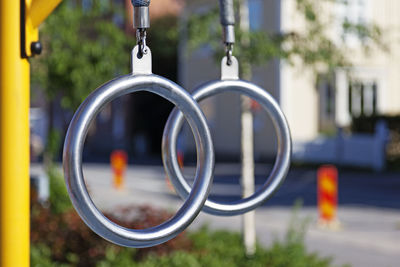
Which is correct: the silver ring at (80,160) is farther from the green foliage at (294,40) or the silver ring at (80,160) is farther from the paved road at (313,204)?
the paved road at (313,204)

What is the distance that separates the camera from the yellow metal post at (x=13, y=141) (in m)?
2.29

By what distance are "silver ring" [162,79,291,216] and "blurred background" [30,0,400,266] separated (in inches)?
148

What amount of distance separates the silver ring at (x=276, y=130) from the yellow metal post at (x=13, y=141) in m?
0.67

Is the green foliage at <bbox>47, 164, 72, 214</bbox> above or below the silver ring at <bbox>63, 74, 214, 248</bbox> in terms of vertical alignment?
below

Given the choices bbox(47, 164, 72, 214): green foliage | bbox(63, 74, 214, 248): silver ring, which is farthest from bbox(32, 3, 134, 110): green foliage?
bbox(63, 74, 214, 248): silver ring

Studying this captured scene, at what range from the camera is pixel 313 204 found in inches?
494

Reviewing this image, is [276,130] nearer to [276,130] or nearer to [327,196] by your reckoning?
[276,130]

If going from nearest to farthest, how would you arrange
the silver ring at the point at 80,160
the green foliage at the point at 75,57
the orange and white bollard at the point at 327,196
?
the silver ring at the point at 80,160 → the green foliage at the point at 75,57 → the orange and white bollard at the point at 327,196

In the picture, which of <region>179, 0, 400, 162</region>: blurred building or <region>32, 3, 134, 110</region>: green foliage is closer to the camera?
<region>32, 3, 134, 110</region>: green foliage

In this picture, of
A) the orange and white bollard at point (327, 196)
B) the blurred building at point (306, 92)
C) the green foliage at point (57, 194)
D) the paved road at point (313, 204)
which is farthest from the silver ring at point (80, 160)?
the blurred building at point (306, 92)

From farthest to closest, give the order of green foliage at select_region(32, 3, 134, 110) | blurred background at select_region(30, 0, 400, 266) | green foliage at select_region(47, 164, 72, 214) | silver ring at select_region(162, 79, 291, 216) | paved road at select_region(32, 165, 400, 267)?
green foliage at select_region(32, 3, 134, 110), green foliage at select_region(47, 164, 72, 214), paved road at select_region(32, 165, 400, 267), blurred background at select_region(30, 0, 400, 266), silver ring at select_region(162, 79, 291, 216)

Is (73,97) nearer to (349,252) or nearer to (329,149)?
(349,252)

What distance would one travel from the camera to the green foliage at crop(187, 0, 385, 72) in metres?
A: 6.64

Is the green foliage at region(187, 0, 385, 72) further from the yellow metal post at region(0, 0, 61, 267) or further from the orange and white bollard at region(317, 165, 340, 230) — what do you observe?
the yellow metal post at region(0, 0, 61, 267)
